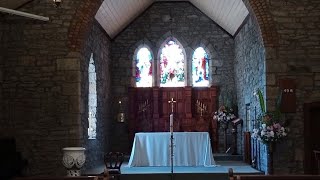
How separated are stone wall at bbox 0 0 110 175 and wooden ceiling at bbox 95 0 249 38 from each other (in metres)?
2.38

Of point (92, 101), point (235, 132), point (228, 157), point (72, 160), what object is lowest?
point (228, 157)

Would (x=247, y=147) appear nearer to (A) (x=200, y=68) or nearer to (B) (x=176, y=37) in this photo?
(A) (x=200, y=68)

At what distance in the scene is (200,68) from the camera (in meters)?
17.1

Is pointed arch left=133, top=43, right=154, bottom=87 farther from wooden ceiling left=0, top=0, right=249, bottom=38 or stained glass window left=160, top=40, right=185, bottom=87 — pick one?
wooden ceiling left=0, top=0, right=249, bottom=38

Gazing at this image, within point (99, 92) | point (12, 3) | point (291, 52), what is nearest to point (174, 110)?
point (99, 92)

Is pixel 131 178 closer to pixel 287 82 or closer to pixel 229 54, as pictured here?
pixel 287 82

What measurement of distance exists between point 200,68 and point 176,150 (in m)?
4.97

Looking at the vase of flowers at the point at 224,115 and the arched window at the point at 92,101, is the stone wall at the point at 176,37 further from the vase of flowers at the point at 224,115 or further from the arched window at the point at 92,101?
the arched window at the point at 92,101

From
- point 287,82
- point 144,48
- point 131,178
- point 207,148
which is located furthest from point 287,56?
point 144,48

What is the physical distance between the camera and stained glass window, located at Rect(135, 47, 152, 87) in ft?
56.3

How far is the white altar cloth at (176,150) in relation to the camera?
12.8m

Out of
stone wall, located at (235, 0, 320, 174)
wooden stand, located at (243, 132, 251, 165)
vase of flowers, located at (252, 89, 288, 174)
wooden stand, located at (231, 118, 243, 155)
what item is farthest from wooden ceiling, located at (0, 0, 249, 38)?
vase of flowers, located at (252, 89, 288, 174)

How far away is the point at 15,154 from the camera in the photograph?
9961 millimetres

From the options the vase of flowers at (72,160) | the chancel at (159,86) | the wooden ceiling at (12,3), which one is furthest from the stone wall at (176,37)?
the vase of flowers at (72,160)
